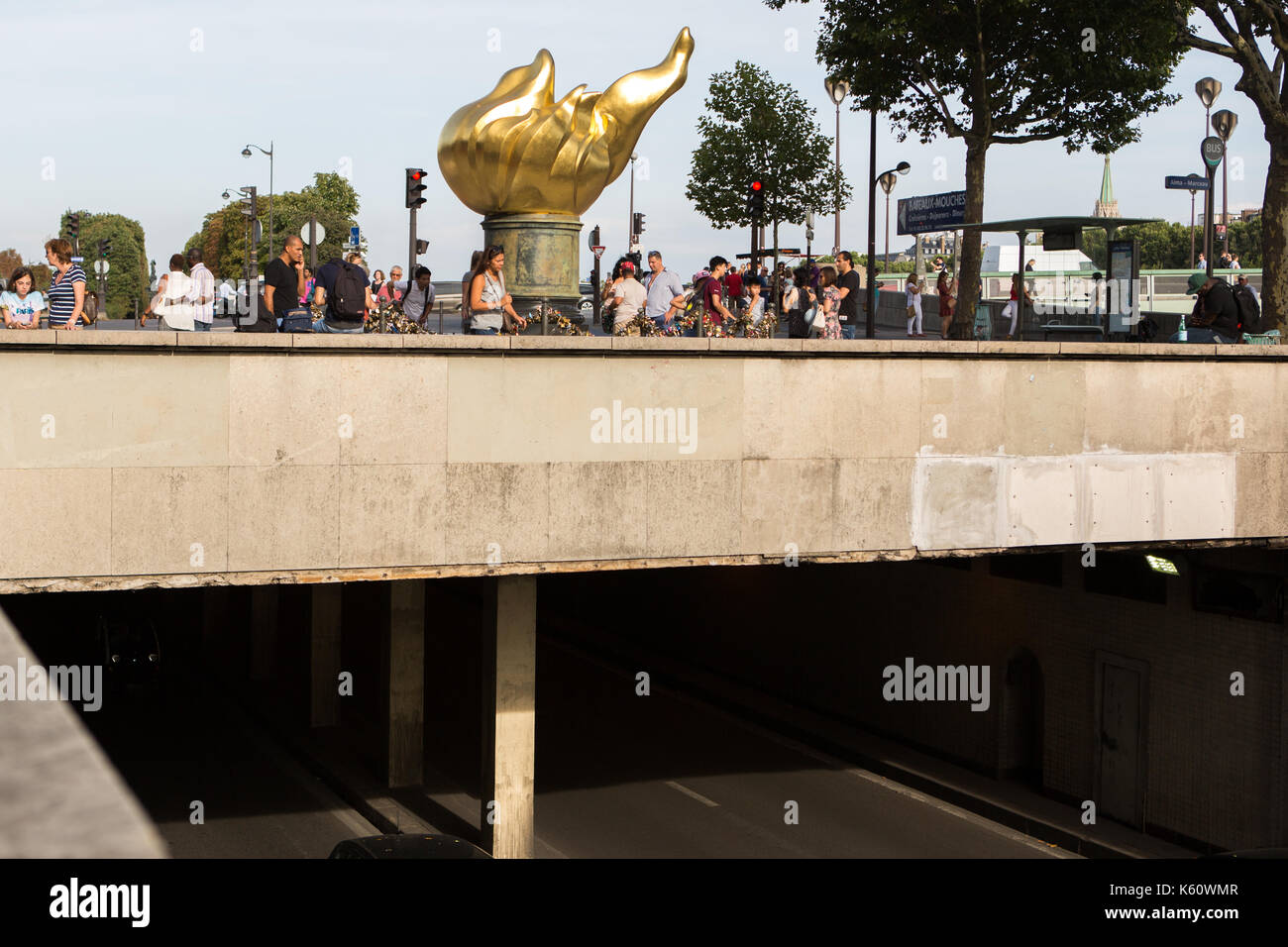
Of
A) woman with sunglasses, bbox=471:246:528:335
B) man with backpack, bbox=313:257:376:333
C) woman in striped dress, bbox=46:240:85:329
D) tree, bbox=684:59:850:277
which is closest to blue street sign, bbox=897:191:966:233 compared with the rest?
tree, bbox=684:59:850:277

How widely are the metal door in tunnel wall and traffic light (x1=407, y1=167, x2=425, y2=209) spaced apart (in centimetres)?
1292

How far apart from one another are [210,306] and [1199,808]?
553 inches

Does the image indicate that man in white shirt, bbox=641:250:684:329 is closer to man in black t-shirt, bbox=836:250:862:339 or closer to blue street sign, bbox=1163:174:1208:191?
man in black t-shirt, bbox=836:250:862:339

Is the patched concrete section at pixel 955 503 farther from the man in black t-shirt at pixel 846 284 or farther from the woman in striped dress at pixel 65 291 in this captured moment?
the woman in striped dress at pixel 65 291

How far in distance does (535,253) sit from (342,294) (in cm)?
519

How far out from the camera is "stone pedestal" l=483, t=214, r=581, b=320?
19.8m

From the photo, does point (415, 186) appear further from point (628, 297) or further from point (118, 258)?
point (118, 258)

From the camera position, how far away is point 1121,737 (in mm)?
19797

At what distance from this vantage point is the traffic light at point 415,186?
2312 cm

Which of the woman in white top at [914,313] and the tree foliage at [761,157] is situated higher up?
the tree foliage at [761,157]

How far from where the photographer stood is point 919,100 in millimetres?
30500

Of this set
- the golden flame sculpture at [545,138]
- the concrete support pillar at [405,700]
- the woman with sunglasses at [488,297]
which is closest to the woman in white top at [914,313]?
the golden flame sculpture at [545,138]

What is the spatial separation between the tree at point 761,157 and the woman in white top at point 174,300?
25.6 metres
